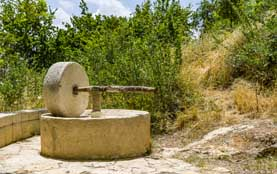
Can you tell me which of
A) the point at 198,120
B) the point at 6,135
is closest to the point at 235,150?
the point at 198,120

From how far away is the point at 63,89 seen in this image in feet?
21.7

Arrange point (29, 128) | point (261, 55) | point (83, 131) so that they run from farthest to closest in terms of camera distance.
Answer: point (261, 55)
point (29, 128)
point (83, 131)

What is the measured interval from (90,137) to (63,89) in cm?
90

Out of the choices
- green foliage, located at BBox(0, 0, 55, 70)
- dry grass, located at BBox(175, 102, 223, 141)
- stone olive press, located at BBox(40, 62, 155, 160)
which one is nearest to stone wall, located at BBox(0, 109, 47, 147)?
stone olive press, located at BBox(40, 62, 155, 160)

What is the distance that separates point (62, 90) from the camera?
21.6ft

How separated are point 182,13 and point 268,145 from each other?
7739mm

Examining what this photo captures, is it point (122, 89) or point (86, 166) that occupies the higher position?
point (122, 89)

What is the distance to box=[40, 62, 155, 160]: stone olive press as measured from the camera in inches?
240

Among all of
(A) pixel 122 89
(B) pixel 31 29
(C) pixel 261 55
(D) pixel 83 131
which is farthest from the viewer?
(B) pixel 31 29

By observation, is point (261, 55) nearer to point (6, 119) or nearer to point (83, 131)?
point (83, 131)

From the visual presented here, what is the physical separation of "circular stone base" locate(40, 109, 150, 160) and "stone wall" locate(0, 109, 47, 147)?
0.96 m

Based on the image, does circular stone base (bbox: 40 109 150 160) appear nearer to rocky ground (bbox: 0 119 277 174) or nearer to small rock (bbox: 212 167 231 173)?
rocky ground (bbox: 0 119 277 174)

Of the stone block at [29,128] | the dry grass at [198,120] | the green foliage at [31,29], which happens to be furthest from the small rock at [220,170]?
the green foliage at [31,29]

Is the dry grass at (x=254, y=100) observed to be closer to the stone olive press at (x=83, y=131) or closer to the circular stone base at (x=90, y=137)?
the stone olive press at (x=83, y=131)
